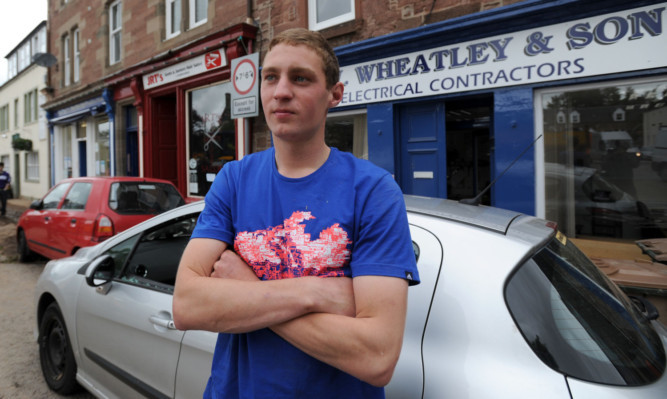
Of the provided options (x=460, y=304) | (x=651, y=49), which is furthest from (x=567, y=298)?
(x=651, y=49)

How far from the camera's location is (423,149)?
23.6 ft

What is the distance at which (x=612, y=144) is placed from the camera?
5.68m

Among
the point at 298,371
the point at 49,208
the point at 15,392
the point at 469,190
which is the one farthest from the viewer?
the point at 469,190

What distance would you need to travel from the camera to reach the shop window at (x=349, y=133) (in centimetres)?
800

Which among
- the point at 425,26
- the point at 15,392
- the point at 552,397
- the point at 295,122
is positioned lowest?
the point at 15,392

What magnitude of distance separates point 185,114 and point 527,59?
27.5 ft

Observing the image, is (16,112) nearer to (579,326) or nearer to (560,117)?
(560,117)

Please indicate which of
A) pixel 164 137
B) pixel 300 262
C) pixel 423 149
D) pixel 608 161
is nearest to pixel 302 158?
pixel 300 262

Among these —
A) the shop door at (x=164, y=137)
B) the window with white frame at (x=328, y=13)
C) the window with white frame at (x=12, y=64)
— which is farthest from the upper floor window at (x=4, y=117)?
the window with white frame at (x=328, y=13)

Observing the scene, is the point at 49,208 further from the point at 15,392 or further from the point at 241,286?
the point at 241,286

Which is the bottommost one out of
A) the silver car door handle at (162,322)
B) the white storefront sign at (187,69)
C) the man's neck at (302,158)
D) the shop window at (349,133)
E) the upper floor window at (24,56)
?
the silver car door handle at (162,322)

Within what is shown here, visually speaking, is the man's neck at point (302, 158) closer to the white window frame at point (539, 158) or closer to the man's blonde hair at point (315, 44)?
the man's blonde hair at point (315, 44)

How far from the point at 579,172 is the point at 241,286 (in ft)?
19.8

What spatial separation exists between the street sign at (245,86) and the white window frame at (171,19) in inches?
138
